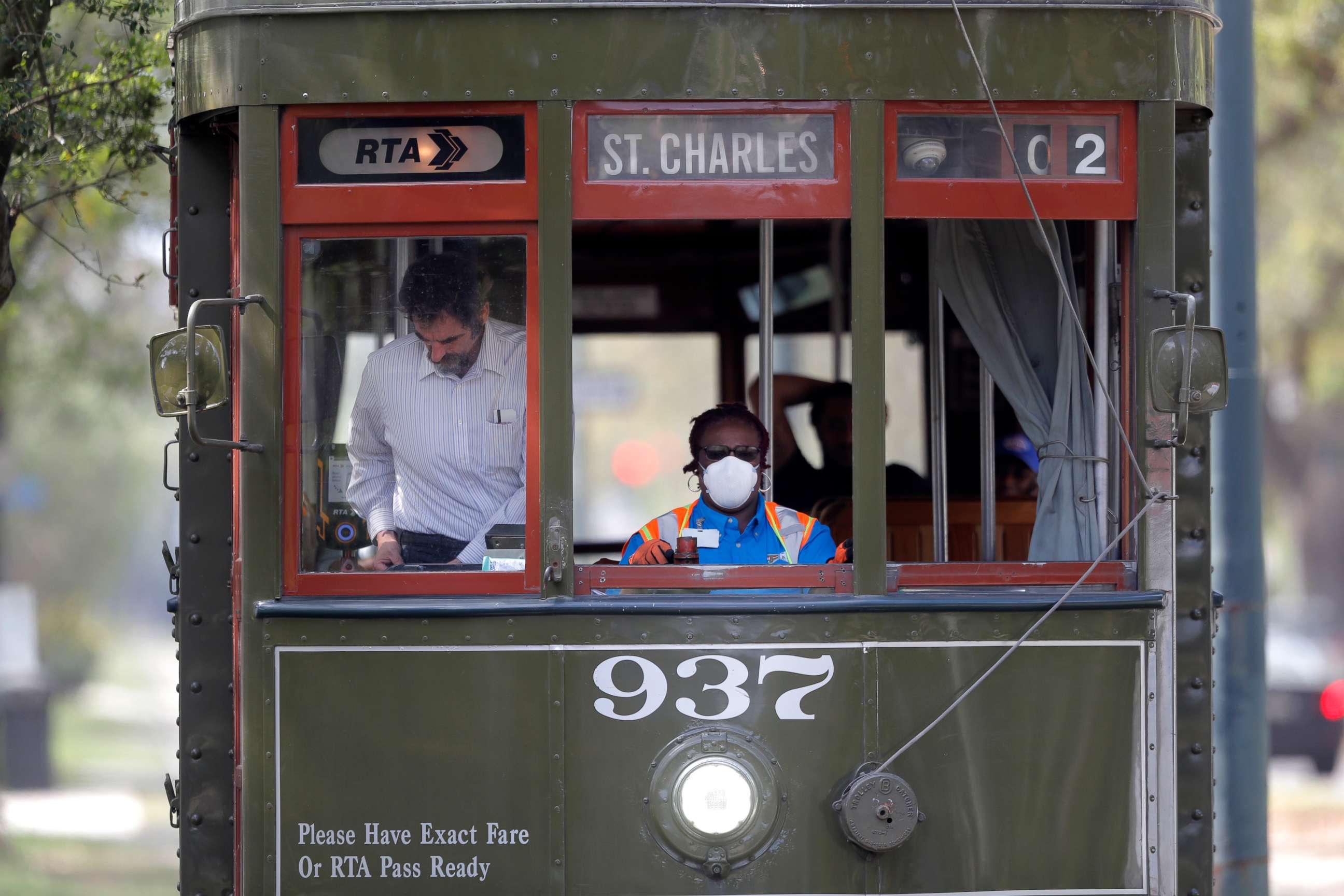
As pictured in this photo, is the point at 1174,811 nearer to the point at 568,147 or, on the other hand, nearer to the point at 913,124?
the point at 913,124

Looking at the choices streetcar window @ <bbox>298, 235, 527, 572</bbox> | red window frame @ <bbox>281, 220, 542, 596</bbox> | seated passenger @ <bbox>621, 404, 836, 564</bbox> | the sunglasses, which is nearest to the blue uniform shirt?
seated passenger @ <bbox>621, 404, 836, 564</bbox>

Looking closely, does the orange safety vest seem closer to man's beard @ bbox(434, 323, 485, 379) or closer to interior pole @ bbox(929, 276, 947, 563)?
interior pole @ bbox(929, 276, 947, 563)

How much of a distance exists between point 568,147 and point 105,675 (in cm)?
2527

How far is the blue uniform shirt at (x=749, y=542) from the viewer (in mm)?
3852

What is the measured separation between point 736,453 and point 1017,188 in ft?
3.08

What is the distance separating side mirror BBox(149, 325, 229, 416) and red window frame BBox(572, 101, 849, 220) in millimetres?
866

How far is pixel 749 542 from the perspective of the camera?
3.87m

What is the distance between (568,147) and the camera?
11.8ft

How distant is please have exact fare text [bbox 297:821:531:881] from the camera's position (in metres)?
3.56

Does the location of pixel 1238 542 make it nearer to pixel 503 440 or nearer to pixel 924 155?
pixel 924 155

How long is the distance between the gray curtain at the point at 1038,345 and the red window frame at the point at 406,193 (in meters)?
1.17

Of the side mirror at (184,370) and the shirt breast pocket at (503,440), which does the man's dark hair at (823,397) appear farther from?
the side mirror at (184,370)

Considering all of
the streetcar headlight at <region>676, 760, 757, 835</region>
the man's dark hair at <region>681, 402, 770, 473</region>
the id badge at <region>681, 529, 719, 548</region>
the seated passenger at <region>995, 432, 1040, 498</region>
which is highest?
the man's dark hair at <region>681, 402, 770, 473</region>

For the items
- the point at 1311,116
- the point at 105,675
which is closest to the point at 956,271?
the point at 1311,116
